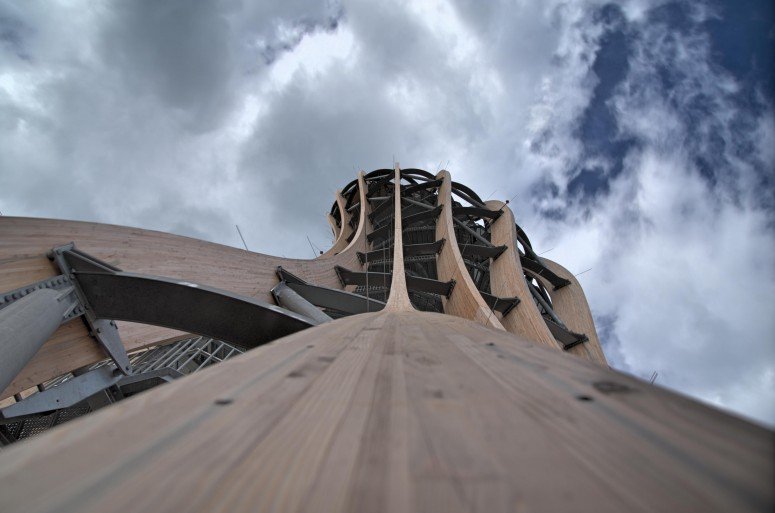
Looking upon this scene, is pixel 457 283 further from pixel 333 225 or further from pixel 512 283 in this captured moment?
pixel 333 225

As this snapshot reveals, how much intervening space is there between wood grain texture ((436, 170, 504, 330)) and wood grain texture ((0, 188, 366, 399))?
320 centimetres

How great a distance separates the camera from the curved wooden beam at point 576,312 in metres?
7.45

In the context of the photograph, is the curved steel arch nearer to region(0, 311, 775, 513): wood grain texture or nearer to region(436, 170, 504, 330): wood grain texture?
region(0, 311, 775, 513): wood grain texture

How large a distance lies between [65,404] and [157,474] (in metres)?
5.89

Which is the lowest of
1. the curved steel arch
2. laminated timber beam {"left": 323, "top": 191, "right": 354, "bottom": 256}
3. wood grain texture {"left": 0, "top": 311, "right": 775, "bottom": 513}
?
wood grain texture {"left": 0, "top": 311, "right": 775, "bottom": 513}

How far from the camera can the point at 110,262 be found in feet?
10.4

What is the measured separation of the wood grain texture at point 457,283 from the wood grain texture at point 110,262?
3.20 metres

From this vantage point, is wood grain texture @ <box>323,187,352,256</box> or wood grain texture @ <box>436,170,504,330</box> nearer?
wood grain texture @ <box>436,170,504,330</box>

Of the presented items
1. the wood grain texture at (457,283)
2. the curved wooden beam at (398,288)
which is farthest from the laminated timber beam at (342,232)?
the wood grain texture at (457,283)

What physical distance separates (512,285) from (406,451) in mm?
7186

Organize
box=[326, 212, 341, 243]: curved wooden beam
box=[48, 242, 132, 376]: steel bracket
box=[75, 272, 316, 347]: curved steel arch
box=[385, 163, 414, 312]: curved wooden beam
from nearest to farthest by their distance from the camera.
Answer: box=[75, 272, 316, 347]: curved steel arch < box=[48, 242, 132, 376]: steel bracket < box=[385, 163, 414, 312]: curved wooden beam < box=[326, 212, 341, 243]: curved wooden beam

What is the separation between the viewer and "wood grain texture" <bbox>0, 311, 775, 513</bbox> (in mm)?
354

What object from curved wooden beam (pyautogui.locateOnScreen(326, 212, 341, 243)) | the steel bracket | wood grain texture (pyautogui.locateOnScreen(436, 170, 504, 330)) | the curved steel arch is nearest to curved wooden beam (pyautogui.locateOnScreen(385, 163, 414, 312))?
the curved steel arch

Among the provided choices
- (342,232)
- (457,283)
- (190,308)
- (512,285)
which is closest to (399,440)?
(190,308)
